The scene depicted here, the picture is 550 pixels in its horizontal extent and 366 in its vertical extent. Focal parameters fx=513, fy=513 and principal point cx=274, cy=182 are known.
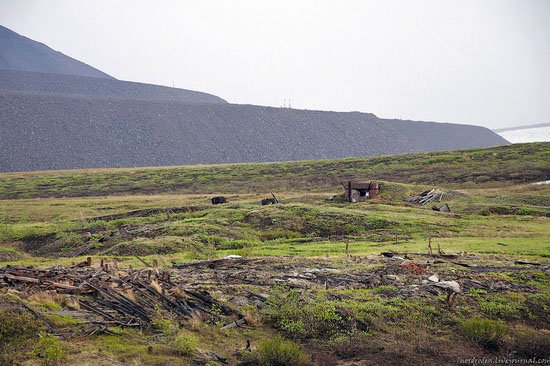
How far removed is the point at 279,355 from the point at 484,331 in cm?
586

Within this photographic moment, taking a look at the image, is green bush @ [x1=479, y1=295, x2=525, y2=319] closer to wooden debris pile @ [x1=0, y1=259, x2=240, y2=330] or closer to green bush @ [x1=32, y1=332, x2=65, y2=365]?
wooden debris pile @ [x1=0, y1=259, x2=240, y2=330]

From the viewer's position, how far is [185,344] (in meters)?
11.9

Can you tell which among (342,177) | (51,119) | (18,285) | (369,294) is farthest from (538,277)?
(51,119)

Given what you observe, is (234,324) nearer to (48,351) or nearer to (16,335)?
(48,351)

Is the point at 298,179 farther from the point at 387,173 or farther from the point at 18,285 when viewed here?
the point at 18,285

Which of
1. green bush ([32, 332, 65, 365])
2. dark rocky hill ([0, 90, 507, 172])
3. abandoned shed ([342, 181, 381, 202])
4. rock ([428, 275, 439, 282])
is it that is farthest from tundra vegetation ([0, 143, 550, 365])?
dark rocky hill ([0, 90, 507, 172])

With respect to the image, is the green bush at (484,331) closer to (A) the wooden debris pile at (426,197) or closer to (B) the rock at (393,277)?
(B) the rock at (393,277)

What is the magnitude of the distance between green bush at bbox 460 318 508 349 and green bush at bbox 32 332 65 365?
1025 centimetres

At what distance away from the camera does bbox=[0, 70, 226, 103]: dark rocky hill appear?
524ft

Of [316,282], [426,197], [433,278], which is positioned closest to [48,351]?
[316,282]

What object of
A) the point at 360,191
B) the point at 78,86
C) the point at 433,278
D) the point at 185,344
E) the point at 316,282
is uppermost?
the point at 78,86

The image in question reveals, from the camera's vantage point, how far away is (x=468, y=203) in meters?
42.8

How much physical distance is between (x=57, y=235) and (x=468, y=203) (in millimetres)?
31859

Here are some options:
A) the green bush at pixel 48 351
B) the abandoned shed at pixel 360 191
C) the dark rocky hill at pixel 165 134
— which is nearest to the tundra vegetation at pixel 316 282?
the green bush at pixel 48 351
